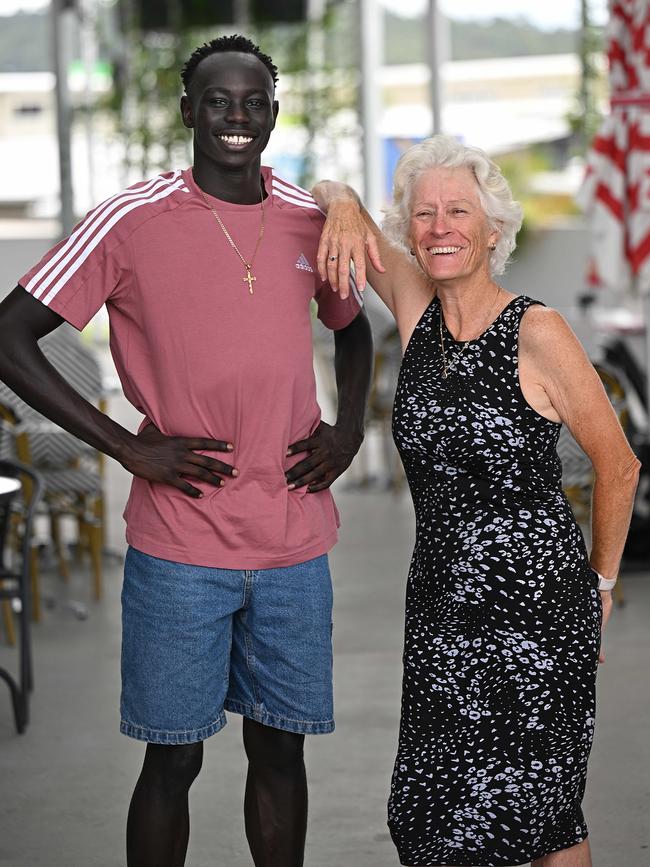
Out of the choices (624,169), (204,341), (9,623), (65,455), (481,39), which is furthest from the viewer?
(481,39)

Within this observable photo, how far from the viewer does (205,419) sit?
2.50 m

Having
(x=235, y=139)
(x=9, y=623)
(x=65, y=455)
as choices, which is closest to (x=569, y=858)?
(x=235, y=139)

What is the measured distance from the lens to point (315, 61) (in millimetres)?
10891

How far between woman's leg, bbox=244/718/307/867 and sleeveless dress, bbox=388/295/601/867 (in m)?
0.19

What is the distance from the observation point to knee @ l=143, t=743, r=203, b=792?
2.56 metres

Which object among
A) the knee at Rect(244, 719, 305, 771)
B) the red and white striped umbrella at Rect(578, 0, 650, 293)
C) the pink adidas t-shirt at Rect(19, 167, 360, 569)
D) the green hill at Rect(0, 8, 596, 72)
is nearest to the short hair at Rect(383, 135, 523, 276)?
the pink adidas t-shirt at Rect(19, 167, 360, 569)

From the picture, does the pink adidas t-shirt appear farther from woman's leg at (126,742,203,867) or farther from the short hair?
woman's leg at (126,742,203,867)

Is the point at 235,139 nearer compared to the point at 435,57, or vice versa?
the point at 235,139

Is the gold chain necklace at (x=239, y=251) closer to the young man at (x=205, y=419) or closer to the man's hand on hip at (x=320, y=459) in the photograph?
the young man at (x=205, y=419)

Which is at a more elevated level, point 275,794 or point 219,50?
point 219,50

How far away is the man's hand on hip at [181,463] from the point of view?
2.46m

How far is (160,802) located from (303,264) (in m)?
1.02

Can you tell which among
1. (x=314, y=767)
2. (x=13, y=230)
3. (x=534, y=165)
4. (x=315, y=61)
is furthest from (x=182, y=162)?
(x=314, y=767)

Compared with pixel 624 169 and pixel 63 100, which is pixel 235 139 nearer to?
pixel 624 169
